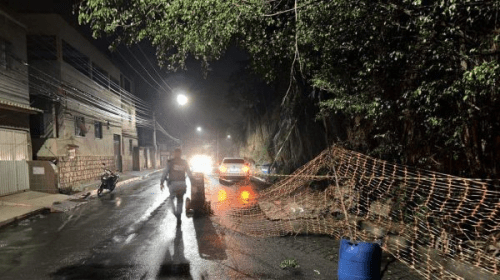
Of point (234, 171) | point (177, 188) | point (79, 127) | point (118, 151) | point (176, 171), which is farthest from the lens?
point (118, 151)

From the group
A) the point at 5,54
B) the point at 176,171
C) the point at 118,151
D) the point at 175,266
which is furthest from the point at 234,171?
the point at 118,151

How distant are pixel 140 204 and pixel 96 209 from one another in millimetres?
1521

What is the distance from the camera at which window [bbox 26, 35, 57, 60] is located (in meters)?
19.8

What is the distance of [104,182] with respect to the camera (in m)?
16.1

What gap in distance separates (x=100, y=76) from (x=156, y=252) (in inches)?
948

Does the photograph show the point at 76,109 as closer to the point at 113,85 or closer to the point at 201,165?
the point at 113,85

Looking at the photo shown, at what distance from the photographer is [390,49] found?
22.1 feet

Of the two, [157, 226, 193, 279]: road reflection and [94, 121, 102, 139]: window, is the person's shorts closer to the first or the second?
[157, 226, 193, 279]: road reflection

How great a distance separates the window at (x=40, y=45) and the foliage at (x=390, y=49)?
16557mm

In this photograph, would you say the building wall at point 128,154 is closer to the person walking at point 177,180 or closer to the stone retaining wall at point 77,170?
the stone retaining wall at point 77,170

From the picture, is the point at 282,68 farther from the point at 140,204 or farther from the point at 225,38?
the point at 140,204

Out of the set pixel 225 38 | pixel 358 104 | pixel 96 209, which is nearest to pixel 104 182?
pixel 96 209

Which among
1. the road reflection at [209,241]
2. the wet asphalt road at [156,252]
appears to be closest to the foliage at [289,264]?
the wet asphalt road at [156,252]

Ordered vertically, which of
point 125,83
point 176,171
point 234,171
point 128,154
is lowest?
point 234,171
